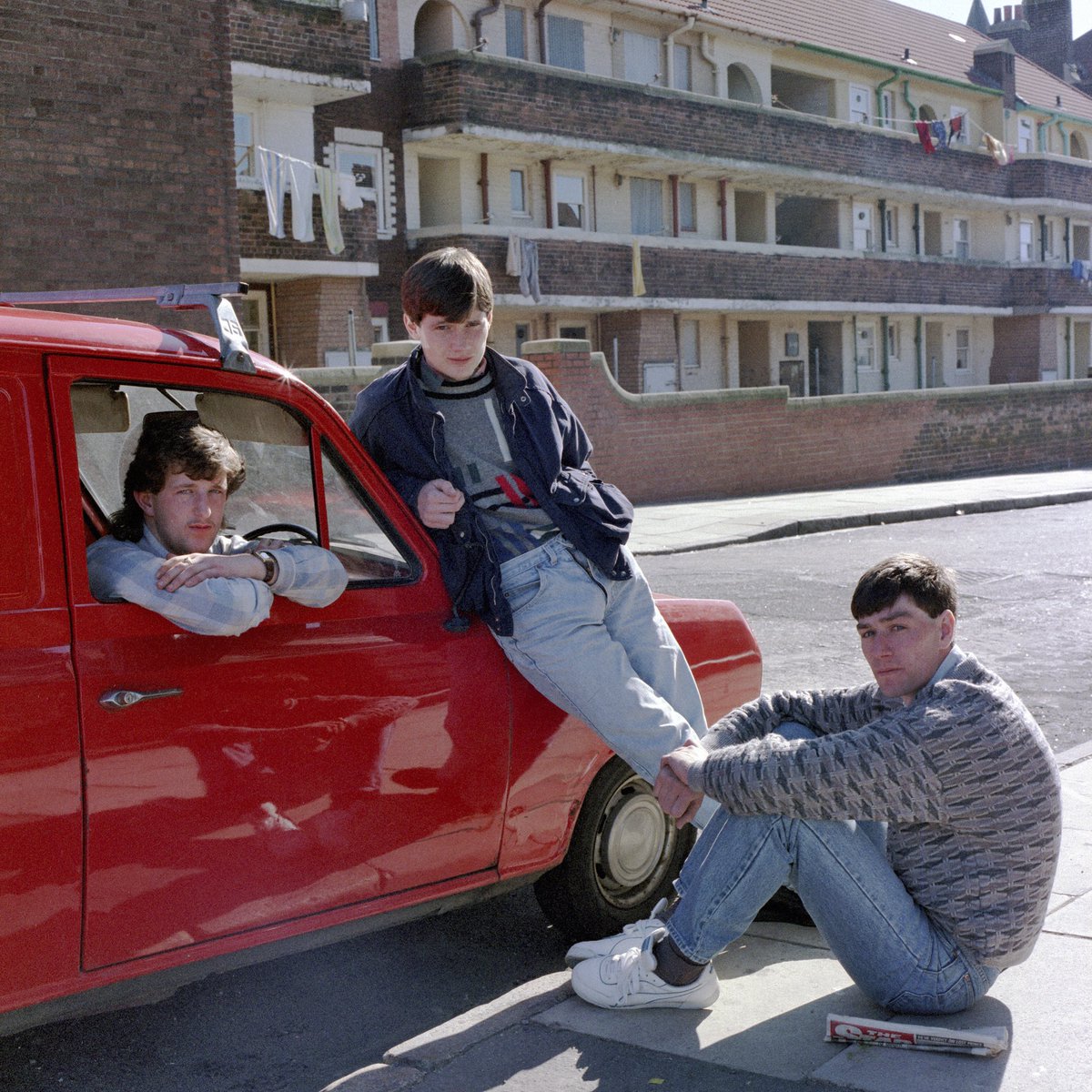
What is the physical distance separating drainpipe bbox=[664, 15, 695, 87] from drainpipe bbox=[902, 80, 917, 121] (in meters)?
10.2

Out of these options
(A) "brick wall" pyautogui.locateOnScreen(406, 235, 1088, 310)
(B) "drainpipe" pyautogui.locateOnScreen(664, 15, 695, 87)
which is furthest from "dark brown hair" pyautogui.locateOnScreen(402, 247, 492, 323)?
(B) "drainpipe" pyautogui.locateOnScreen(664, 15, 695, 87)

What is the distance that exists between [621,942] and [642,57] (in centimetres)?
3559

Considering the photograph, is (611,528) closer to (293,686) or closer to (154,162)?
(293,686)

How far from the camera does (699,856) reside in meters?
3.77

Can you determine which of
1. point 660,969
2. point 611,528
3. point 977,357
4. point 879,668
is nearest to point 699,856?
point 660,969

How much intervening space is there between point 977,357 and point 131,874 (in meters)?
48.2

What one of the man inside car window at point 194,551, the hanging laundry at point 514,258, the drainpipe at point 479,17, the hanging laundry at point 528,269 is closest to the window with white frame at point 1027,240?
the drainpipe at point 479,17

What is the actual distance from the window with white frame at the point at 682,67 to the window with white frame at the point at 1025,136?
52.7ft

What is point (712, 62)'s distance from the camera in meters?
38.2

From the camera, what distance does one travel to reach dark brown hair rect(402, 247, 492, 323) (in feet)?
→ 12.8

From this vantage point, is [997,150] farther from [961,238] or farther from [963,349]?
[963,349]

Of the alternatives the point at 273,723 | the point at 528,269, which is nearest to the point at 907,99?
the point at 528,269

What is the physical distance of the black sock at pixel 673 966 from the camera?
3.82 m

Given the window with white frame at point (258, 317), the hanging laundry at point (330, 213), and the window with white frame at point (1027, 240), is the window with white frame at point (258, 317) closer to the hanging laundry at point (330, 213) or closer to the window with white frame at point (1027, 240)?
the hanging laundry at point (330, 213)
